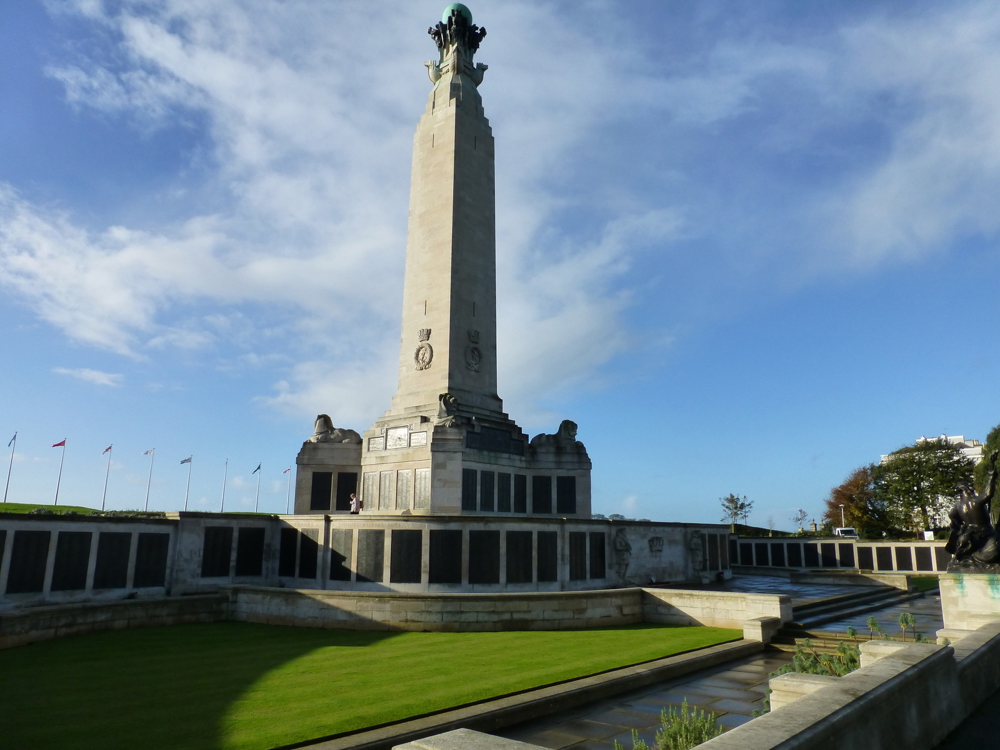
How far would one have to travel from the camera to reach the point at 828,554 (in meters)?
46.3

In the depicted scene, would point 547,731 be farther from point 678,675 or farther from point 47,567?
point 47,567

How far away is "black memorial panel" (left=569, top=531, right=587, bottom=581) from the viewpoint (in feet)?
92.5

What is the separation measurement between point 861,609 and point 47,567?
29.4m

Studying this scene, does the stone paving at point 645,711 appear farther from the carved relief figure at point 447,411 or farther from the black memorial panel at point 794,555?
the black memorial panel at point 794,555

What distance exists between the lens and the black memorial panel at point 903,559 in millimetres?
43844

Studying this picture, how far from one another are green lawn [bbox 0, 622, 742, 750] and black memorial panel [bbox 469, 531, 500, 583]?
5.54 meters

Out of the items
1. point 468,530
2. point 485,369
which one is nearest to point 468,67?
point 485,369

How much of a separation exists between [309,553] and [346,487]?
9600 millimetres

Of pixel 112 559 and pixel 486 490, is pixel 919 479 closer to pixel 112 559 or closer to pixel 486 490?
pixel 486 490

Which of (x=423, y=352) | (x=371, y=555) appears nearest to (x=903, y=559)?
(x=423, y=352)

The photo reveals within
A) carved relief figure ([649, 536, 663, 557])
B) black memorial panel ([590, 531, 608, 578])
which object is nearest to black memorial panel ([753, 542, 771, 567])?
carved relief figure ([649, 536, 663, 557])

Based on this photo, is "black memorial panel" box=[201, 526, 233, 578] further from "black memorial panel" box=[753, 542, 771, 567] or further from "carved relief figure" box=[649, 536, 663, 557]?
"black memorial panel" box=[753, 542, 771, 567]

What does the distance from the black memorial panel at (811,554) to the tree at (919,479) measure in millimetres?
28438

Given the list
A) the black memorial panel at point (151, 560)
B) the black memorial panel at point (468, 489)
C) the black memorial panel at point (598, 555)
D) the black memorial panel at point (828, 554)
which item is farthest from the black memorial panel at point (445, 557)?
A: the black memorial panel at point (828, 554)
